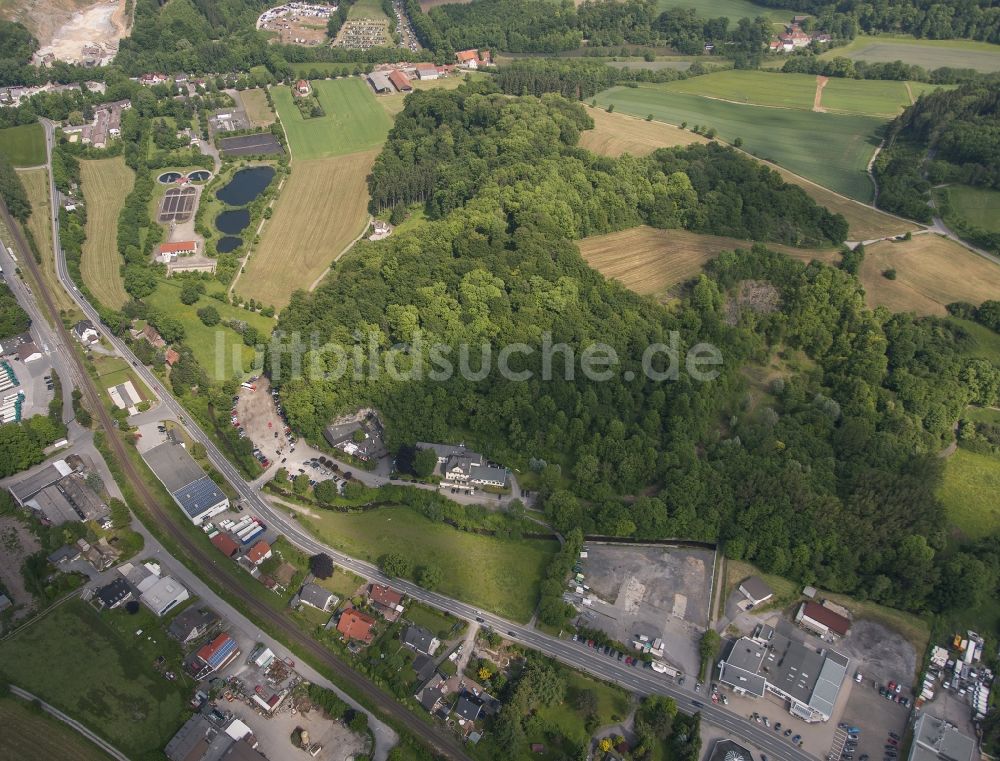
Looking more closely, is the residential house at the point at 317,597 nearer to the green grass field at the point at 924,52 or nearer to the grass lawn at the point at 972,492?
the grass lawn at the point at 972,492

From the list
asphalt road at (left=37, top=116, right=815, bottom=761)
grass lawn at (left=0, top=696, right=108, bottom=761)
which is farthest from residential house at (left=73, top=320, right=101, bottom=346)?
grass lawn at (left=0, top=696, right=108, bottom=761)

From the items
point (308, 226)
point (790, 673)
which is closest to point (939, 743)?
point (790, 673)

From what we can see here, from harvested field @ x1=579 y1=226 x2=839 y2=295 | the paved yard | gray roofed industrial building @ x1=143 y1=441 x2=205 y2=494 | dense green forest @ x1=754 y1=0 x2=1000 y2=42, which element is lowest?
the paved yard

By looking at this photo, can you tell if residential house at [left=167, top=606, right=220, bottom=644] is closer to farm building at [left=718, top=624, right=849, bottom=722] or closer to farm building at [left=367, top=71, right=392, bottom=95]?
farm building at [left=718, top=624, right=849, bottom=722]

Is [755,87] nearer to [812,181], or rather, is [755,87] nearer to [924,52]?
[812,181]

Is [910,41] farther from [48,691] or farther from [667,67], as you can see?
[48,691]

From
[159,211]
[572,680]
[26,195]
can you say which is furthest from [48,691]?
[26,195]

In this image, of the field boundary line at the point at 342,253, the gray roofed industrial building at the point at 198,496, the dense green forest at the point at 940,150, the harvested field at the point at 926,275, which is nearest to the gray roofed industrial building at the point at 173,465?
the gray roofed industrial building at the point at 198,496
